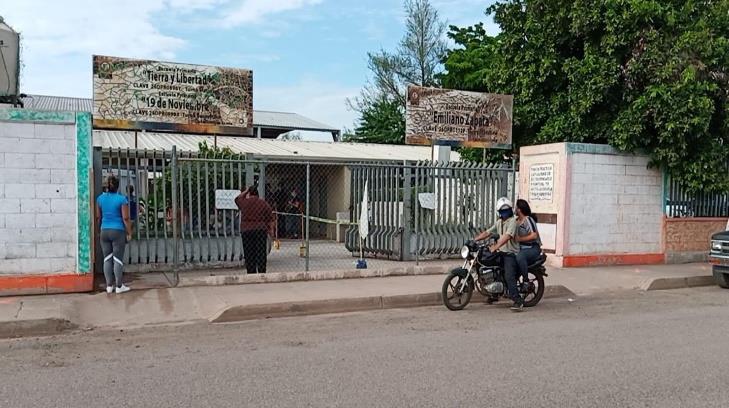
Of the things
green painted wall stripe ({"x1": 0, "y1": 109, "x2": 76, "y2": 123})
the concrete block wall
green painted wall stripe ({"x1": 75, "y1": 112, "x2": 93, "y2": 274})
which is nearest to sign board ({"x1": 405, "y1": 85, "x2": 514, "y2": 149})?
the concrete block wall

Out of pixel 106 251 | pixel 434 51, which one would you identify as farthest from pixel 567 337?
pixel 434 51

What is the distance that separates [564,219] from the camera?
40.8ft

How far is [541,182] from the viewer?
1302cm

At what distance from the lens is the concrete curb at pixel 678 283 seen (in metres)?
11.1

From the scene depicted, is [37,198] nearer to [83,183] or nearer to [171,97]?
[83,183]

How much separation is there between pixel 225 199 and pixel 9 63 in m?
4.91

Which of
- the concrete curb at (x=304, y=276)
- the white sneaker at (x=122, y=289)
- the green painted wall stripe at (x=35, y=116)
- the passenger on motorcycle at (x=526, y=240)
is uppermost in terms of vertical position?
the green painted wall stripe at (x=35, y=116)

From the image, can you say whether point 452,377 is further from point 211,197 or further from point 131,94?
point 131,94

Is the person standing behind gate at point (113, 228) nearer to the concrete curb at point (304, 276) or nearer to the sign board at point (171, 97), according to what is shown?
the concrete curb at point (304, 276)

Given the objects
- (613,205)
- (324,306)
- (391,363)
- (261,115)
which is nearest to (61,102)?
(261,115)

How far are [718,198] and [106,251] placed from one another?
13.2 meters

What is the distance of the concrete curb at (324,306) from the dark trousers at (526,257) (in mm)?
1091

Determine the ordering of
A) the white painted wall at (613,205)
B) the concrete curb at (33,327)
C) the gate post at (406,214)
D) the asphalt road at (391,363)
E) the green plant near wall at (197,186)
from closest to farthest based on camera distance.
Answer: the asphalt road at (391,363) → the concrete curb at (33,327) → the green plant near wall at (197,186) → the gate post at (406,214) → the white painted wall at (613,205)

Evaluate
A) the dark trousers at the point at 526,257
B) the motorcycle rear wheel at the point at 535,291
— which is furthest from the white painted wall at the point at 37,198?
the motorcycle rear wheel at the point at 535,291
